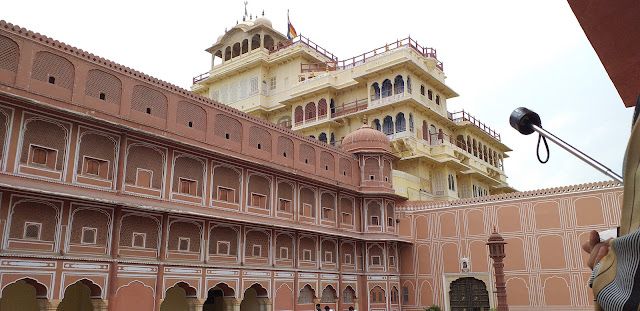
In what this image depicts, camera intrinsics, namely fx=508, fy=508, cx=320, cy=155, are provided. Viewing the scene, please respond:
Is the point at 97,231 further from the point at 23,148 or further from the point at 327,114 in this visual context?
the point at 327,114

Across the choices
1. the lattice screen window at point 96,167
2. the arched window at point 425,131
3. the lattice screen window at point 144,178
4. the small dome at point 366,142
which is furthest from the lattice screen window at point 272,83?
the lattice screen window at point 96,167

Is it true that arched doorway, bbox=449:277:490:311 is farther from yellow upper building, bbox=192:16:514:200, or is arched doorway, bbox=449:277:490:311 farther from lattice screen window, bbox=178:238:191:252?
lattice screen window, bbox=178:238:191:252

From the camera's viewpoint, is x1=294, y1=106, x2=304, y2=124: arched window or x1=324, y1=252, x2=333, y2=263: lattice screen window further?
x1=294, y1=106, x2=304, y2=124: arched window

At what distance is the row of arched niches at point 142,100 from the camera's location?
14.6 m

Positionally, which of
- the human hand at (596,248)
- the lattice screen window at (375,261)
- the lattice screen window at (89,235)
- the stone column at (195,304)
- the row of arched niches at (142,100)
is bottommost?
the stone column at (195,304)

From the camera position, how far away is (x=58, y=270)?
1438 cm

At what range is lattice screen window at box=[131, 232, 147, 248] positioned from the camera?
16484 mm

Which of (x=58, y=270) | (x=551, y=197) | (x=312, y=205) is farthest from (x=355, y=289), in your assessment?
(x=58, y=270)

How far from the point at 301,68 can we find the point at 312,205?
16085 millimetres

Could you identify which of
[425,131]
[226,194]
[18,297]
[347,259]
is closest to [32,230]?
[18,297]

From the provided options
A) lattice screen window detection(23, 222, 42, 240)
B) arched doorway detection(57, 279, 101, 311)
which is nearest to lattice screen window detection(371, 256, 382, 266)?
arched doorway detection(57, 279, 101, 311)

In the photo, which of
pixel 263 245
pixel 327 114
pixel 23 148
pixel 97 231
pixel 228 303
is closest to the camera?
pixel 23 148

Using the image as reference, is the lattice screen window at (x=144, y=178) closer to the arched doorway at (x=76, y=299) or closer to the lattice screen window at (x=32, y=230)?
the lattice screen window at (x=32, y=230)

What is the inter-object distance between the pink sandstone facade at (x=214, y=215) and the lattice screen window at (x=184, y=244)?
0.04 metres
